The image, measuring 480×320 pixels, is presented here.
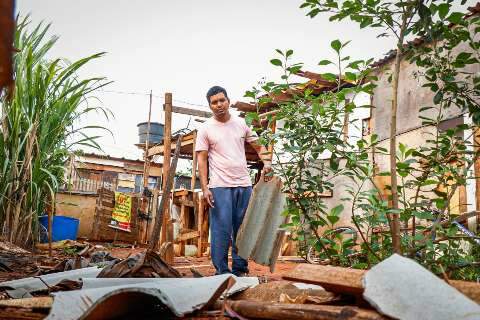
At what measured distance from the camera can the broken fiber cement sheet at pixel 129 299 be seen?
150 cm

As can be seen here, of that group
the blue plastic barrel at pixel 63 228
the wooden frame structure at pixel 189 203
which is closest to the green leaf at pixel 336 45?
the wooden frame structure at pixel 189 203

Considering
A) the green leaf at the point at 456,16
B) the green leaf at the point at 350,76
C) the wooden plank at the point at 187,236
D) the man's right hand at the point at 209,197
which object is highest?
the green leaf at the point at 456,16

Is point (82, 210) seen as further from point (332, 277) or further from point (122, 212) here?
point (332, 277)

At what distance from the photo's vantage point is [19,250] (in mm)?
4105

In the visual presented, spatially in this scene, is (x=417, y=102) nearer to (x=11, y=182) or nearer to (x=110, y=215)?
(x=11, y=182)

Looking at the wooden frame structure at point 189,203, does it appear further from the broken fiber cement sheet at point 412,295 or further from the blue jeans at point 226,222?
the broken fiber cement sheet at point 412,295

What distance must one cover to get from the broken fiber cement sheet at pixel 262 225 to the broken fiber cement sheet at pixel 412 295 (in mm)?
2106

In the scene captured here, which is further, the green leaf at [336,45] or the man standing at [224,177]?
the man standing at [224,177]

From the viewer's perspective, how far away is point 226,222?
3643mm

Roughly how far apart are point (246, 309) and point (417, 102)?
27.6ft

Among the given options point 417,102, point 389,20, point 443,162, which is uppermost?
point 417,102

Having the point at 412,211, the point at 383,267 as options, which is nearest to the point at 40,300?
the point at 383,267

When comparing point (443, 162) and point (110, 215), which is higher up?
point (443, 162)

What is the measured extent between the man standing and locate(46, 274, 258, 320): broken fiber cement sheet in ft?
5.57
